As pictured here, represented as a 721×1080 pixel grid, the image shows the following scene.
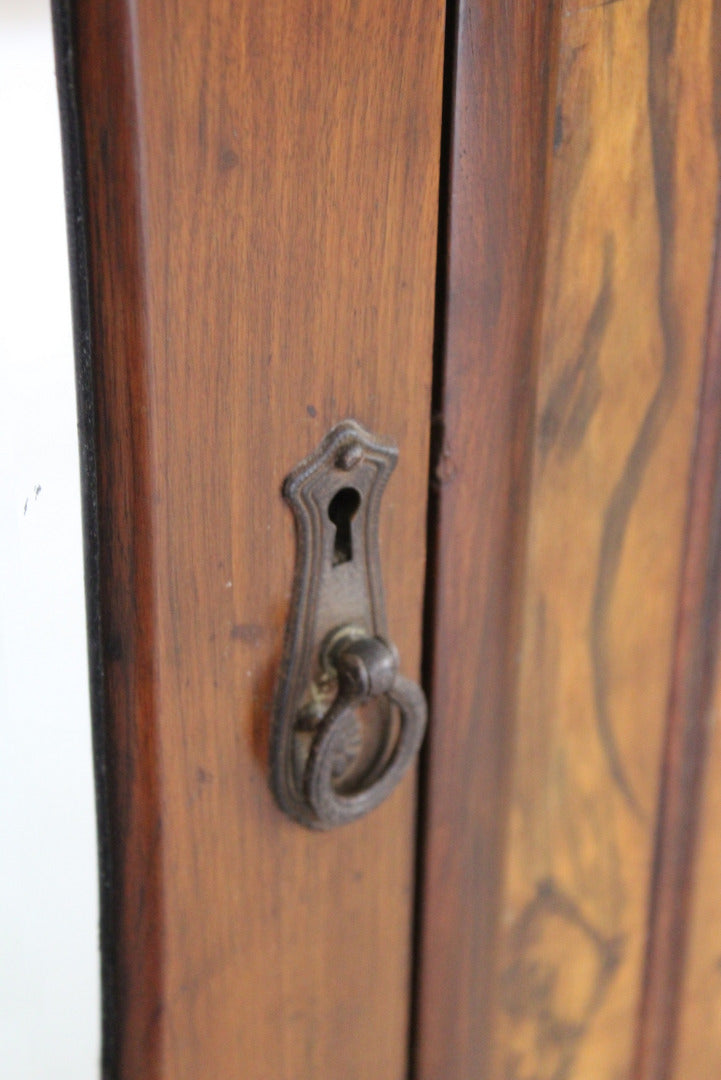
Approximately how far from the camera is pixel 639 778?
533mm

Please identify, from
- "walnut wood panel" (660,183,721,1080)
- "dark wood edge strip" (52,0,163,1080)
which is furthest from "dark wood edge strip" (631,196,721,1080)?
"dark wood edge strip" (52,0,163,1080)

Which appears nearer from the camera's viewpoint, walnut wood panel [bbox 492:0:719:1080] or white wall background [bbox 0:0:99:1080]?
white wall background [bbox 0:0:99:1080]

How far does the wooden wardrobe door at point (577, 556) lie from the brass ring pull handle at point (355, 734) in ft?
0.08

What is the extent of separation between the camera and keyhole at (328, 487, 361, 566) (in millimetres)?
399

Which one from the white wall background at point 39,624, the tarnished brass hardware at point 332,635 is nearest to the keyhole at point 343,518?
the tarnished brass hardware at point 332,635

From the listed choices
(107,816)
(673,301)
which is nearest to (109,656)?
(107,816)

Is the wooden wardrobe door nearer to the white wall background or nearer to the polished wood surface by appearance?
the polished wood surface

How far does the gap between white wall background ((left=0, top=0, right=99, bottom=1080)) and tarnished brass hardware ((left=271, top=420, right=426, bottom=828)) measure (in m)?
0.08

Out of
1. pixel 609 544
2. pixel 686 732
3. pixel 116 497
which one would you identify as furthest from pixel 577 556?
pixel 116 497

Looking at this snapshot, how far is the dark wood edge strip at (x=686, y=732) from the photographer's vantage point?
1.58ft

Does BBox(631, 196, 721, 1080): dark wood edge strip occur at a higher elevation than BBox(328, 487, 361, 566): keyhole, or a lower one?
lower

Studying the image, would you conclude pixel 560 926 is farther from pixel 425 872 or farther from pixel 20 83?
pixel 20 83

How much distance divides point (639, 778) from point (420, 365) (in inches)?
10.4

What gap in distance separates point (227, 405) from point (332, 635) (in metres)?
0.11
